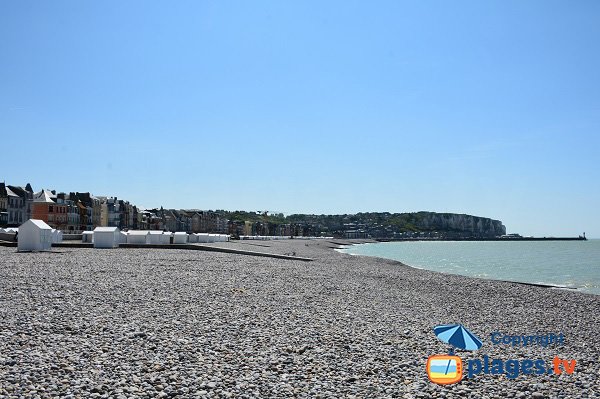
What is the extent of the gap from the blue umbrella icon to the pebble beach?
33 cm

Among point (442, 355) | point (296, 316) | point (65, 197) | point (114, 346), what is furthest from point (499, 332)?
point (65, 197)

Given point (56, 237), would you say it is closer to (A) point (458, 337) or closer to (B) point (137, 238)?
(B) point (137, 238)

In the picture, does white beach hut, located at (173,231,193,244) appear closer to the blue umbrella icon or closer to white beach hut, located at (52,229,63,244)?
white beach hut, located at (52,229,63,244)

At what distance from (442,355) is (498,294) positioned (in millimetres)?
17428

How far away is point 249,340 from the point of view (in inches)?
460

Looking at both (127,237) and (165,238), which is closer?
(127,237)

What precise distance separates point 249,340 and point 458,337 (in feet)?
17.8

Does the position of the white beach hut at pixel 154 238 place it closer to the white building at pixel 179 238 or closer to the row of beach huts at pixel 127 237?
the row of beach huts at pixel 127 237

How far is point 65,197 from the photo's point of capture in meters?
114

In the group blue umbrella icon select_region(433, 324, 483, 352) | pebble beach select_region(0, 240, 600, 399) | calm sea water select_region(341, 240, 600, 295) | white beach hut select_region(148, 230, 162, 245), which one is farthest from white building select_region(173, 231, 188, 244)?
blue umbrella icon select_region(433, 324, 483, 352)

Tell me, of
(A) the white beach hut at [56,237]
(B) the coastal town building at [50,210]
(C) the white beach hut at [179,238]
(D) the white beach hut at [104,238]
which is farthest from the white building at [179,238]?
(B) the coastal town building at [50,210]

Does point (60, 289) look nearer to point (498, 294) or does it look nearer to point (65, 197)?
point (498, 294)

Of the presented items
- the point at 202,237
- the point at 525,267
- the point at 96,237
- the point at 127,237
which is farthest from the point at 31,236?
the point at 525,267

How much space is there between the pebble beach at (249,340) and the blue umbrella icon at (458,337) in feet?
1.09
